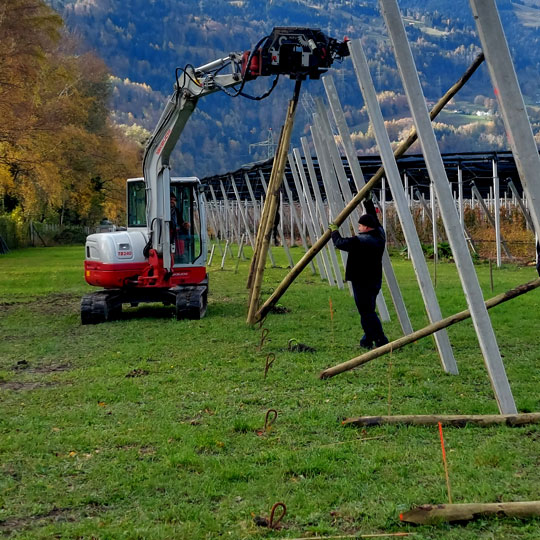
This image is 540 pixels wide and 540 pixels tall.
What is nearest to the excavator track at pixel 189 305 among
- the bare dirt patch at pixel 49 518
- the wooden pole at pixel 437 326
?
the wooden pole at pixel 437 326

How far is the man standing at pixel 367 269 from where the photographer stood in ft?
35.0

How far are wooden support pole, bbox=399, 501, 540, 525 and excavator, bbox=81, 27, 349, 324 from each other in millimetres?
10070

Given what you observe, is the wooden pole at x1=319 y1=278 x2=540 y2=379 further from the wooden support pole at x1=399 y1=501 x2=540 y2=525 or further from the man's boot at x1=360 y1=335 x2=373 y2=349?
the wooden support pole at x1=399 y1=501 x2=540 y2=525

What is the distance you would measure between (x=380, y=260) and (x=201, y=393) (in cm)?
349

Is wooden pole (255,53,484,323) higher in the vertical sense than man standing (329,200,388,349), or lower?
higher

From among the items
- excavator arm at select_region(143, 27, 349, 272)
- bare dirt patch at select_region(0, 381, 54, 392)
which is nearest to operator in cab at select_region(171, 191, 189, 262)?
excavator arm at select_region(143, 27, 349, 272)

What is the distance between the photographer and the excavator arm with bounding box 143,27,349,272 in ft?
42.9

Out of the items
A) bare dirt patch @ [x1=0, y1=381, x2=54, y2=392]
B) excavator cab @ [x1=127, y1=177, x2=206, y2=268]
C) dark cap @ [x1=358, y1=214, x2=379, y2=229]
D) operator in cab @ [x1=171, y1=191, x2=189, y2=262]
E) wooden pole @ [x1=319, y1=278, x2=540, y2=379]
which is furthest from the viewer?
excavator cab @ [x1=127, y1=177, x2=206, y2=268]

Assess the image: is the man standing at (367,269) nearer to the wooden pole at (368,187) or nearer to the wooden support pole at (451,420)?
the wooden pole at (368,187)

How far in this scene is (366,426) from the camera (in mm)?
6816

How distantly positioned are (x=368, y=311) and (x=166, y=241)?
563 cm

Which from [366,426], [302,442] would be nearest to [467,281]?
[366,426]

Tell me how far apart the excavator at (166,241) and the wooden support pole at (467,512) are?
33.0 ft

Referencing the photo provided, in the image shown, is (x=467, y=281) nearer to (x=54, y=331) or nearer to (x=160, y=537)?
(x=160, y=537)
